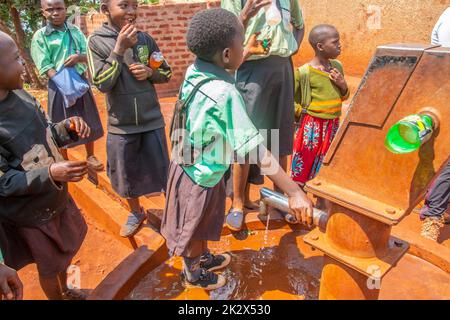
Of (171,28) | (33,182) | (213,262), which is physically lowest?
(213,262)

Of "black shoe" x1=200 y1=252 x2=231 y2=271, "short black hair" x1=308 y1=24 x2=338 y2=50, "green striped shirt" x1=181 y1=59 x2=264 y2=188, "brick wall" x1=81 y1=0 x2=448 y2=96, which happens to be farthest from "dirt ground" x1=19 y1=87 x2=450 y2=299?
"brick wall" x1=81 y1=0 x2=448 y2=96

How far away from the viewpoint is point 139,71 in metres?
2.77

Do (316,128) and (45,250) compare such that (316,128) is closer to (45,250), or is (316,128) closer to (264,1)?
(264,1)

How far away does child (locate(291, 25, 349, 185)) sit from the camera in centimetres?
306

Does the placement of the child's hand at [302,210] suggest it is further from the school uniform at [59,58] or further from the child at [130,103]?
the school uniform at [59,58]

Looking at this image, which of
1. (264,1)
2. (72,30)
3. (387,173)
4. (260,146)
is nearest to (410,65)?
(387,173)

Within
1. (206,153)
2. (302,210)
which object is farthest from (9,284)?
(302,210)

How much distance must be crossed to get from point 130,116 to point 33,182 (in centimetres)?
111

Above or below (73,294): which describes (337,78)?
above

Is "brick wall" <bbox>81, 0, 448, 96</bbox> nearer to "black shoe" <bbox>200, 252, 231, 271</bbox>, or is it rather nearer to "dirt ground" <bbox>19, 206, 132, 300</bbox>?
"black shoe" <bbox>200, 252, 231, 271</bbox>

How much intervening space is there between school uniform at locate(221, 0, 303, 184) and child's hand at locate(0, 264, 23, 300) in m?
1.90

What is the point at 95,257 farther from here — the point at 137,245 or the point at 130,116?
the point at 130,116

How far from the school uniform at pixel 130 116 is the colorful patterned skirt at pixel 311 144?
1135mm

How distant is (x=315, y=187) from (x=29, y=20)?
10.6 m
